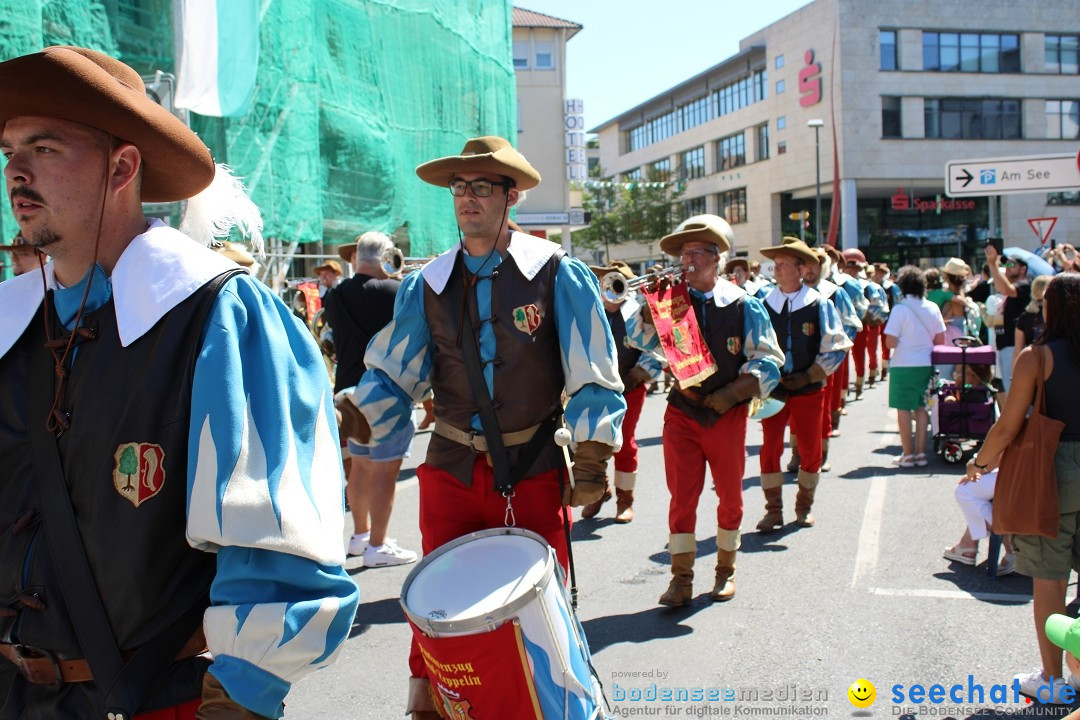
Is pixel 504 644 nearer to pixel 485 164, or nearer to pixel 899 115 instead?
Answer: pixel 485 164

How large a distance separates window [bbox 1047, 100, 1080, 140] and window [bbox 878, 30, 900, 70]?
10.2 m

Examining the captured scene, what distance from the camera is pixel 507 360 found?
3736 millimetres

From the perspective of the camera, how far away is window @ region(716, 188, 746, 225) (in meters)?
58.4

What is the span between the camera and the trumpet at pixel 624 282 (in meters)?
5.14

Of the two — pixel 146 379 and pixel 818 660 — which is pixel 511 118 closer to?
pixel 818 660

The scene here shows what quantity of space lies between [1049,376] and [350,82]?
13629 mm

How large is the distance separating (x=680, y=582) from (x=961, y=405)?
17.3 ft

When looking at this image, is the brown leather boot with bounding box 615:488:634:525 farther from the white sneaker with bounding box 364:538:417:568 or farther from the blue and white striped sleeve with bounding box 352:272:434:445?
the blue and white striped sleeve with bounding box 352:272:434:445

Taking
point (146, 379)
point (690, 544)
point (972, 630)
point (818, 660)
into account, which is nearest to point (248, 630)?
point (146, 379)

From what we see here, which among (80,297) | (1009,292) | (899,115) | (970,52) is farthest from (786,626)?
(970,52)

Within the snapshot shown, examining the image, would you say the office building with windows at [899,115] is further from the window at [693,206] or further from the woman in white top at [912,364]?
the woman in white top at [912,364]

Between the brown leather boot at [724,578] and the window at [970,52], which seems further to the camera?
the window at [970,52]

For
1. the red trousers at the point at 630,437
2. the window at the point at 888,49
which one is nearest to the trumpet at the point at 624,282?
the red trousers at the point at 630,437

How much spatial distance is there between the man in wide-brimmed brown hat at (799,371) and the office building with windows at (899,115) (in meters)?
39.2
